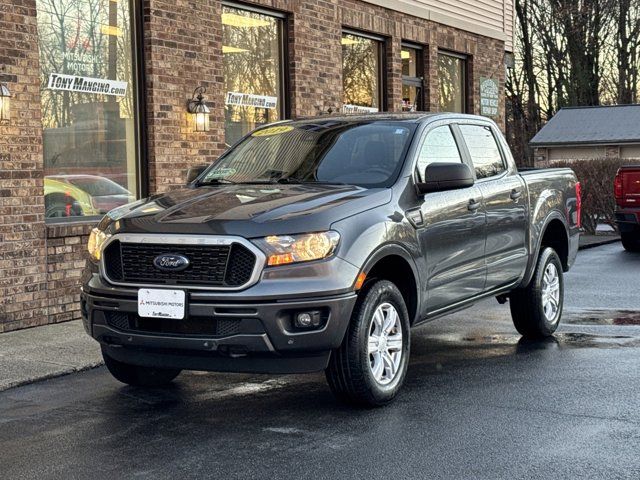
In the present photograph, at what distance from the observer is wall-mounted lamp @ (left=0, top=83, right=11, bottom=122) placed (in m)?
9.48

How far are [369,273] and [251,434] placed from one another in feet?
4.30

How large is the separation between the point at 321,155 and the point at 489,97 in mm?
14229

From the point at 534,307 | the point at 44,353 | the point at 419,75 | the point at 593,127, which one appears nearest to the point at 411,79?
the point at 419,75

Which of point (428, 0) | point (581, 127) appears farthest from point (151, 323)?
point (581, 127)

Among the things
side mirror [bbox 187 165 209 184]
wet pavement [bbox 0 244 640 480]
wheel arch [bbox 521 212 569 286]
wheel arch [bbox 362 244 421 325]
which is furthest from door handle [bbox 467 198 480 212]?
side mirror [bbox 187 165 209 184]

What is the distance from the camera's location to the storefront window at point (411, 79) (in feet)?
58.7

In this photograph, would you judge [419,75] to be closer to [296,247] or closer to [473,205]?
[473,205]

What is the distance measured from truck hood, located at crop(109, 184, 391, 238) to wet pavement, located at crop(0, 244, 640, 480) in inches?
45.4

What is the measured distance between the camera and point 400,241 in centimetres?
653

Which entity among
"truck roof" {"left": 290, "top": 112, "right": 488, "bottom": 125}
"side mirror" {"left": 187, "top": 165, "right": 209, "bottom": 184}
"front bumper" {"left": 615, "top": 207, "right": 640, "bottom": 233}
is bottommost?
"front bumper" {"left": 615, "top": 207, "right": 640, "bottom": 233}

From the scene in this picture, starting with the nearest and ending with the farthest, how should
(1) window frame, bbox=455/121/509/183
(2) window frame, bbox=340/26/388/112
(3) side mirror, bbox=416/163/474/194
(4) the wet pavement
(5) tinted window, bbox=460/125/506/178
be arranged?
(4) the wet pavement < (3) side mirror, bbox=416/163/474/194 < (1) window frame, bbox=455/121/509/183 < (5) tinted window, bbox=460/125/506/178 < (2) window frame, bbox=340/26/388/112

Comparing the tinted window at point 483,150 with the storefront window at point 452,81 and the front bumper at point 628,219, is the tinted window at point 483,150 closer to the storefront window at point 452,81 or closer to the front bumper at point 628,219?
the front bumper at point 628,219

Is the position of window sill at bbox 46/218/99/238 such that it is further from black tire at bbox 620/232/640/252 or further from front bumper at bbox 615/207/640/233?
black tire at bbox 620/232/640/252

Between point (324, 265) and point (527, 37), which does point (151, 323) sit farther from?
point (527, 37)
